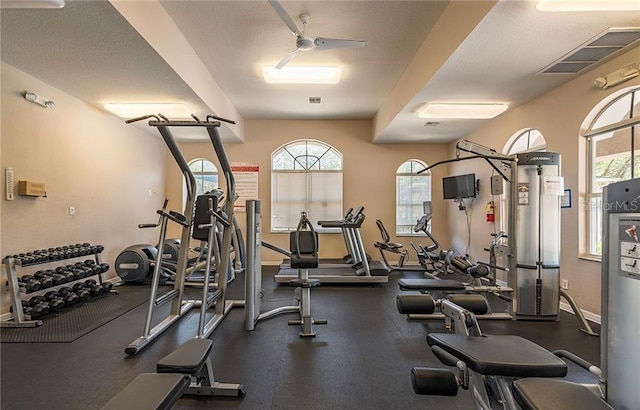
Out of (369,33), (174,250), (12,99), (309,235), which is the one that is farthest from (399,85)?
(12,99)

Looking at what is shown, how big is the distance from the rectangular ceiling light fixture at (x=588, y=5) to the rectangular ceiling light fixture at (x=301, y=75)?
8.36ft

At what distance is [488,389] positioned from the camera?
137 cm

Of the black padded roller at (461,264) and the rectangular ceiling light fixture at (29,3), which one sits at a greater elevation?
the rectangular ceiling light fixture at (29,3)

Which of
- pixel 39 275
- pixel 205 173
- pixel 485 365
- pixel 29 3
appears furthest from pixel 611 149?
pixel 205 173

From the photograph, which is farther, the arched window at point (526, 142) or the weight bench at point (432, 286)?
the arched window at point (526, 142)

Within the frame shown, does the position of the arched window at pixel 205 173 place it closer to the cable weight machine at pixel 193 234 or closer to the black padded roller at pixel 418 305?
the cable weight machine at pixel 193 234

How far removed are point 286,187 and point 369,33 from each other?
405 centimetres

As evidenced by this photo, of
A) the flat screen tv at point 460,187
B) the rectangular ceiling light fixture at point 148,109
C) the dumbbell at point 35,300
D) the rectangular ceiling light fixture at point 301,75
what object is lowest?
the dumbbell at point 35,300

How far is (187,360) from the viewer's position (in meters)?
1.41

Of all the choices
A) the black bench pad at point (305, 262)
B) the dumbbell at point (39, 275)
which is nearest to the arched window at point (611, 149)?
the black bench pad at point (305, 262)

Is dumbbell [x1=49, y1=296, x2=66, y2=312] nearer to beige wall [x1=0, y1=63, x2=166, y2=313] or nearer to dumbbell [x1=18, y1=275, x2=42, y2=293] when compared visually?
dumbbell [x1=18, y1=275, x2=42, y2=293]

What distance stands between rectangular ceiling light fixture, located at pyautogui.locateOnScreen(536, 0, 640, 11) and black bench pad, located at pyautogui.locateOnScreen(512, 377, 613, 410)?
2.64 metres

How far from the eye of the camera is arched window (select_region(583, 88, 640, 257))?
10.4 feet

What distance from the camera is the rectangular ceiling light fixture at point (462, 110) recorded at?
Answer: 4570 millimetres
